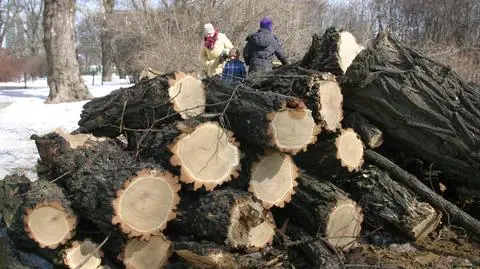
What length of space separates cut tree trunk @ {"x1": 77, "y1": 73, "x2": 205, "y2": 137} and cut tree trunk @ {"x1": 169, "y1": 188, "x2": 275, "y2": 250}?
0.81 meters

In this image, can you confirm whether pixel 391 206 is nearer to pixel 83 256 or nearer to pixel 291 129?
pixel 291 129

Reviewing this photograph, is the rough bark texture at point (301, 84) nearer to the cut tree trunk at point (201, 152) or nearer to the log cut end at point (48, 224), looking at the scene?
the cut tree trunk at point (201, 152)

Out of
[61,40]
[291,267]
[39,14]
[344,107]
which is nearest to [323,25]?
[61,40]

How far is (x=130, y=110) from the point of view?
4.35m

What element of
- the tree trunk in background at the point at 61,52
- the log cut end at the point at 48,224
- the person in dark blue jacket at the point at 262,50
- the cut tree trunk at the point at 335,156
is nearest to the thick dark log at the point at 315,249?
the cut tree trunk at the point at 335,156

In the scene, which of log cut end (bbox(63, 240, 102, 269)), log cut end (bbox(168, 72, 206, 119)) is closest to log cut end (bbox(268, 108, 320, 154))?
log cut end (bbox(168, 72, 206, 119))

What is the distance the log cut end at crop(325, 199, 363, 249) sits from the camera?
3.86 metres

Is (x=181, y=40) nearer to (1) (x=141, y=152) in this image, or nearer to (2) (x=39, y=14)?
(1) (x=141, y=152)

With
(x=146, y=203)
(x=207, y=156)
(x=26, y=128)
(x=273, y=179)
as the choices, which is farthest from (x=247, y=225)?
(x=26, y=128)

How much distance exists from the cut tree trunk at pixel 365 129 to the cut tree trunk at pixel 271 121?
0.64 metres

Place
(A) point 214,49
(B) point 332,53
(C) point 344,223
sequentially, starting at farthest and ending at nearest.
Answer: (A) point 214,49 → (B) point 332,53 → (C) point 344,223

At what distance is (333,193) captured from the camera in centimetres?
396

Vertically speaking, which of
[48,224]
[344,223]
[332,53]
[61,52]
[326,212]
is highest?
[332,53]

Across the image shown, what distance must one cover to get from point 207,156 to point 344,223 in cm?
120
